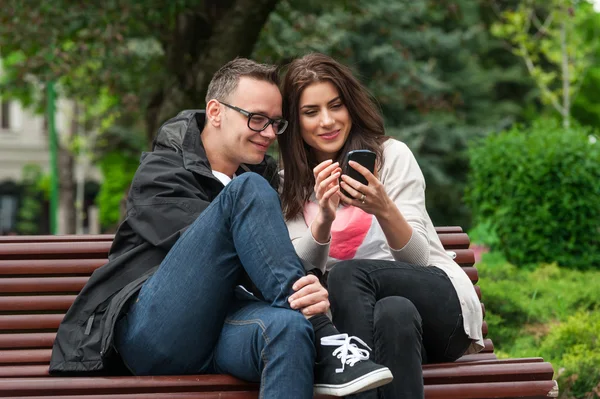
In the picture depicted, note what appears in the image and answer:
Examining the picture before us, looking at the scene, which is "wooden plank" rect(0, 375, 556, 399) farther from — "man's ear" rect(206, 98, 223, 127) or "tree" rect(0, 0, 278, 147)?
"tree" rect(0, 0, 278, 147)

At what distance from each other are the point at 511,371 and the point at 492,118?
774 inches

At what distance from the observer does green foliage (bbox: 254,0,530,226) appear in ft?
48.6

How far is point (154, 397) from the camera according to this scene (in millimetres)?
3479

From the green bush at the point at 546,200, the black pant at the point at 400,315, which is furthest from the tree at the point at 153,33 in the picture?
the black pant at the point at 400,315

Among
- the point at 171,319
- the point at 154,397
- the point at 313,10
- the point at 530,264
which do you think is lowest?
the point at 530,264

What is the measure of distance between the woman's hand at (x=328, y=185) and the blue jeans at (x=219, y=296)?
0.28 m

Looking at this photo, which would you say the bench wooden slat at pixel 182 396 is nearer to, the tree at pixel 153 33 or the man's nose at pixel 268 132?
the man's nose at pixel 268 132

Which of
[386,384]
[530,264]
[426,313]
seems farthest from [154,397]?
[530,264]

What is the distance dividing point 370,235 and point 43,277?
5.21ft

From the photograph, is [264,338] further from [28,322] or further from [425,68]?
[425,68]

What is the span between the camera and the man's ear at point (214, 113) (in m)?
4.42

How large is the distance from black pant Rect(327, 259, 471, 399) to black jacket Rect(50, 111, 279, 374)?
68 centimetres

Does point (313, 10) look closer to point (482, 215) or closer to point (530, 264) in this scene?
point (482, 215)

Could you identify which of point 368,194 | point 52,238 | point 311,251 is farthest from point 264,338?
point 52,238
